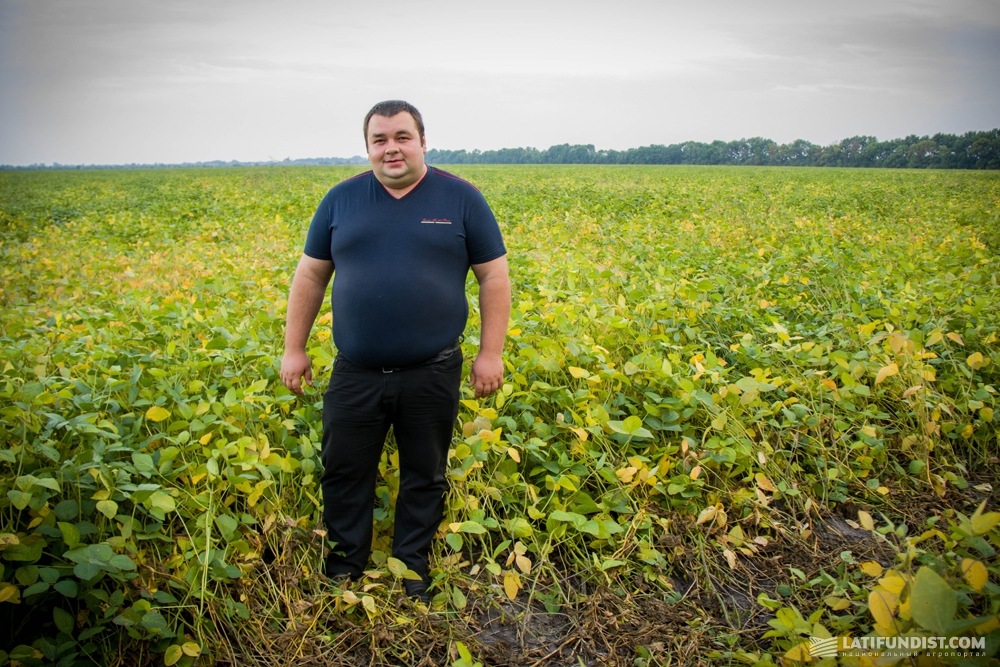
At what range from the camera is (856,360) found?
3400 mm

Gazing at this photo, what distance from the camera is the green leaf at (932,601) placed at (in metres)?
1.32

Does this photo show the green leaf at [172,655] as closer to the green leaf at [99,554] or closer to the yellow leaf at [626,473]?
the green leaf at [99,554]

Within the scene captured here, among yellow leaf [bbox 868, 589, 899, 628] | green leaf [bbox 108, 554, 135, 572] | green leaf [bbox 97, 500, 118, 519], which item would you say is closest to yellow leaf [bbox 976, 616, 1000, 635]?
yellow leaf [bbox 868, 589, 899, 628]

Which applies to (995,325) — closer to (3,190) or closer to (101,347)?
(101,347)

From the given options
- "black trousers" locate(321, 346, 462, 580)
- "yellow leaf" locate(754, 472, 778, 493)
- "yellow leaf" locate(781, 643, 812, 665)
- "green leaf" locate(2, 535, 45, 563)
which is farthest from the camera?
"yellow leaf" locate(754, 472, 778, 493)

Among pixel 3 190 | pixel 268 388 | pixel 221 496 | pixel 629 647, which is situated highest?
pixel 3 190

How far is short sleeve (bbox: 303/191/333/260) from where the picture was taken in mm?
2164

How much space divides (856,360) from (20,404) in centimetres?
390

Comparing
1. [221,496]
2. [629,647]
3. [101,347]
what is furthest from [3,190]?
[629,647]

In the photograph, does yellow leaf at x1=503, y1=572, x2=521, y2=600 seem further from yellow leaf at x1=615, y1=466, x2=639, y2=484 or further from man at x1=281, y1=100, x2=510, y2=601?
yellow leaf at x1=615, y1=466, x2=639, y2=484

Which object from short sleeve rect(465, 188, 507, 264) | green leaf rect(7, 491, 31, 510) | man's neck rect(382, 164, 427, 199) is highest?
man's neck rect(382, 164, 427, 199)

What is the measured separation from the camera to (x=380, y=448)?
90.7 inches

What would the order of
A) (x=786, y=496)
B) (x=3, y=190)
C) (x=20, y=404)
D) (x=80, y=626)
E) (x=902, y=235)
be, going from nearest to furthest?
1. (x=80, y=626)
2. (x=20, y=404)
3. (x=786, y=496)
4. (x=902, y=235)
5. (x=3, y=190)

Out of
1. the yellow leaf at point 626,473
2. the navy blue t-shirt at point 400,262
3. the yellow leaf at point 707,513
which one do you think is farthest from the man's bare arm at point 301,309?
the yellow leaf at point 707,513
